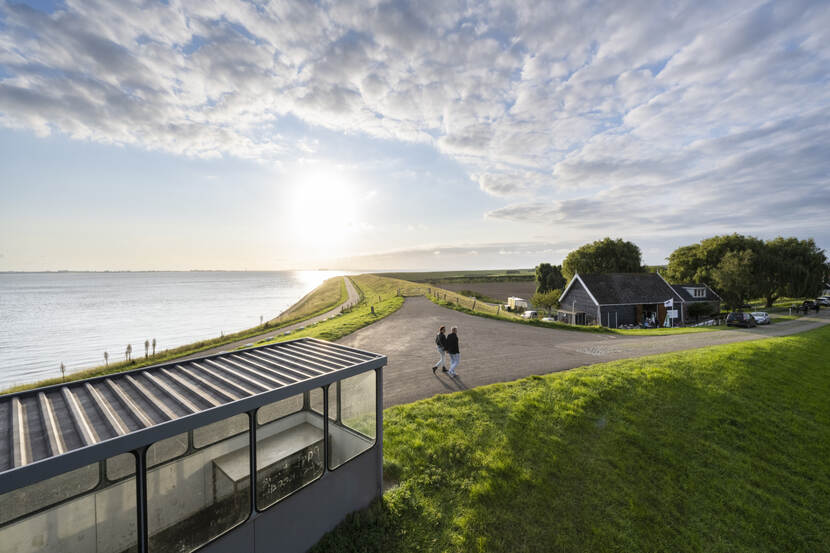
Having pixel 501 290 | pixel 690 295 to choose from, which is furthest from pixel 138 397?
pixel 501 290

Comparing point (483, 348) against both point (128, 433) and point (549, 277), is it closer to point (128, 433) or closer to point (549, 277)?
point (128, 433)

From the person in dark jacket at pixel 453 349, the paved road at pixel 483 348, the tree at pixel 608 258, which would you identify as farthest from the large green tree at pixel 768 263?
the person in dark jacket at pixel 453 349

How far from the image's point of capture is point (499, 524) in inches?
238

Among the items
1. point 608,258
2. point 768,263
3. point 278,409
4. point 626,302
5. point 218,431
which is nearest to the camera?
point 218,431

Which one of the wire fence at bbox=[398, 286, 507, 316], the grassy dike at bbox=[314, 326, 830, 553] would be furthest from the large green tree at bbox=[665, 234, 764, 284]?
the grassy dike at bbox=[314, 326, 830, 553]

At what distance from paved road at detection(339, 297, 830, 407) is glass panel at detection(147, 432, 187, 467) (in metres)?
6.30

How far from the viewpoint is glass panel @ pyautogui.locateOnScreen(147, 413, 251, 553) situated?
3.83 metres

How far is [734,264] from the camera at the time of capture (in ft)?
135

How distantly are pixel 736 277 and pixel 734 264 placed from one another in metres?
1.70

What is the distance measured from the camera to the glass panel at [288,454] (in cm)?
467

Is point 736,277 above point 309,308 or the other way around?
above

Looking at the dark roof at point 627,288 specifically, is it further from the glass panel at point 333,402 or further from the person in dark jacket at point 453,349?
the glass panel at point 333,402

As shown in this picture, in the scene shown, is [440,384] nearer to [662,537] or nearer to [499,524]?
[499,524]

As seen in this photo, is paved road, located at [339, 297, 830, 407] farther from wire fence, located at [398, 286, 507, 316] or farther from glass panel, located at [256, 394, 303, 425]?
wire fence, located at [398, 286, 507, 316]
